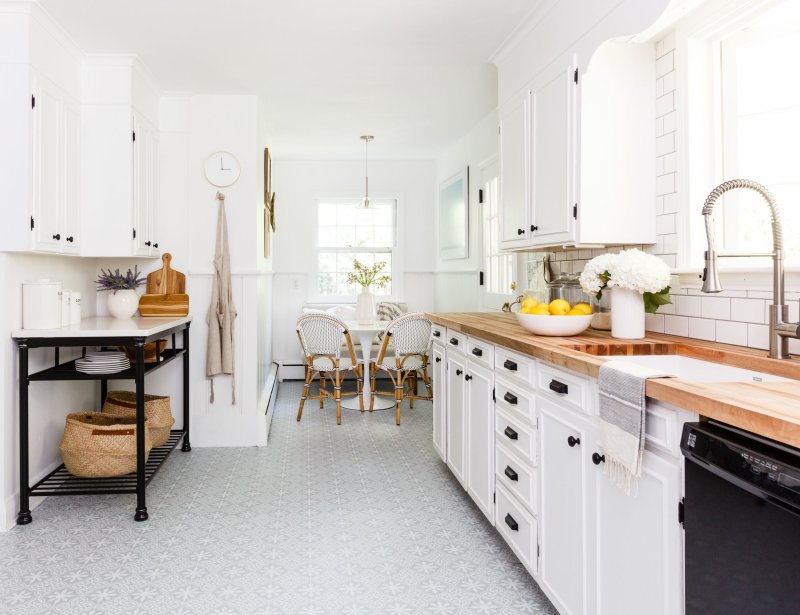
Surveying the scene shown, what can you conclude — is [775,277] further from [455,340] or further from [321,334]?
[321,334]

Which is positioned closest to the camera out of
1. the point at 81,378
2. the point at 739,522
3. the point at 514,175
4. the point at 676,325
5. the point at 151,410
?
the point at 739,522

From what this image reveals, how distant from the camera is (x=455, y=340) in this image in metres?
3.28

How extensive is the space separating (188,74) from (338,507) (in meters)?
2.85

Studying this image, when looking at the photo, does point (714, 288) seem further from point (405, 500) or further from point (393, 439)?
point (393, 439)

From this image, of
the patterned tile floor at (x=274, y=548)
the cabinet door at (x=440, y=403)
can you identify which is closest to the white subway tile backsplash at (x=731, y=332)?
the patterned tile floor at (x=274, y=548)

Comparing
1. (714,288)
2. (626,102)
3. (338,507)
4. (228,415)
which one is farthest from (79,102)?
(714,288)

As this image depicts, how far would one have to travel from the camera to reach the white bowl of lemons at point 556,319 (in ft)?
7.82

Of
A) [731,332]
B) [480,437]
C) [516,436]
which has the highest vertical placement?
[731,332]

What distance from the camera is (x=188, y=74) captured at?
391cm

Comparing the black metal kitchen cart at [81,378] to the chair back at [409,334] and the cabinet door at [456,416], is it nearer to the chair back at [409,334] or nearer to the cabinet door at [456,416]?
the cabinet door at [456,416]

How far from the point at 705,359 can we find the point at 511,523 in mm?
976

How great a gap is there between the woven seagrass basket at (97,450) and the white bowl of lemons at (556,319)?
2.11 m

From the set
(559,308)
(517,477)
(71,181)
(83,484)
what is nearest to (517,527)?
(517,477)

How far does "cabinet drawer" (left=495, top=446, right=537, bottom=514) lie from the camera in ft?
7.22
